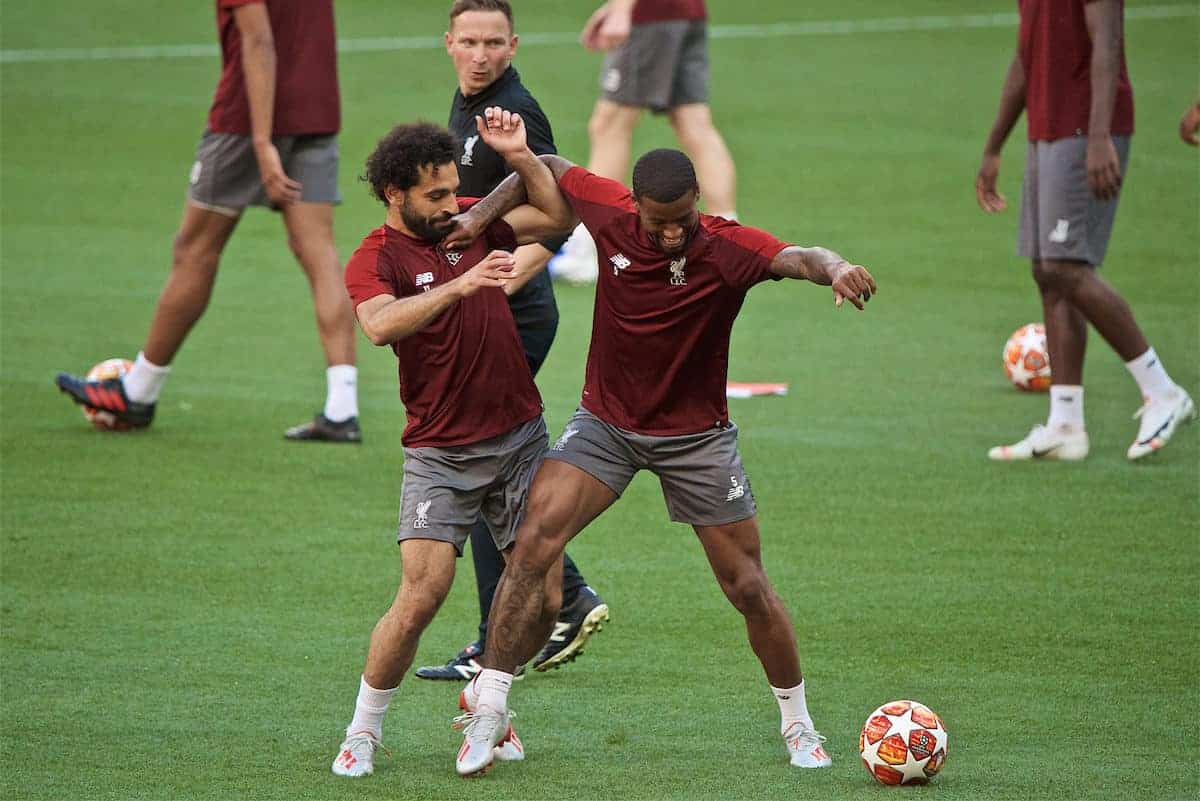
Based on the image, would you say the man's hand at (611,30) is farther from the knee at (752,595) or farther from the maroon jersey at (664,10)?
the knee at (752,595)

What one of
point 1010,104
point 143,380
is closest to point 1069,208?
point 1010,104

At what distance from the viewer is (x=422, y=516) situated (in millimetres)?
5836

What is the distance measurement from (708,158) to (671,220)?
7.74 m

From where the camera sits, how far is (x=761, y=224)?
15.5 metres

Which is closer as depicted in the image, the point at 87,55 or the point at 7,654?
the point at 7,654

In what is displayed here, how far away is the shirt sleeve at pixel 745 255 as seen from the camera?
5.65 m

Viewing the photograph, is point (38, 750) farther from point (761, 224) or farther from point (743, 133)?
point (743, 133)

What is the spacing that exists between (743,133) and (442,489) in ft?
43.8

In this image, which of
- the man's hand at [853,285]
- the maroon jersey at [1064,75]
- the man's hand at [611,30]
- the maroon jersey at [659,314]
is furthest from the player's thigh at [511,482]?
the man's hand at [611,30]

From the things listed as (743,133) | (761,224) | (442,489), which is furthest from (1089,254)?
(743,133)

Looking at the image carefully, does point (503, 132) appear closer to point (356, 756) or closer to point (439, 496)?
point (439, 496)

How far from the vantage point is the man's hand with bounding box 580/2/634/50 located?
1259cm

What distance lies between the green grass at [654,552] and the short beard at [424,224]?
163 centimetres

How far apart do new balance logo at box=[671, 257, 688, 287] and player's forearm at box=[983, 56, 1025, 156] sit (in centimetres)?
425
